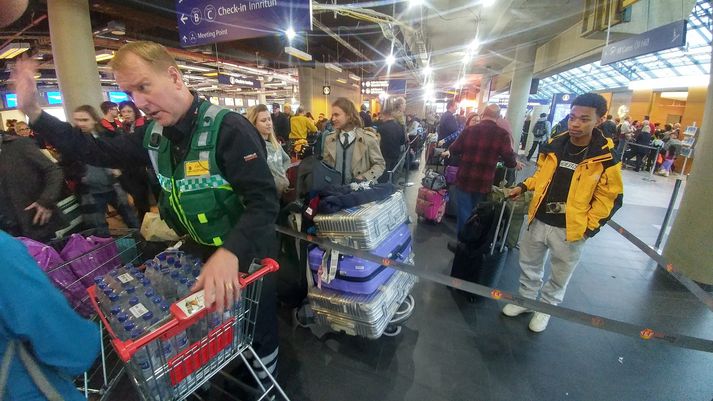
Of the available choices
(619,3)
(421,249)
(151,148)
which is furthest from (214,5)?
(619,3)

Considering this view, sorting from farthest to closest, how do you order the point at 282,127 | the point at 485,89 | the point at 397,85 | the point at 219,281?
the point at 485,89
the point at 397,85
the point at 282,127
the point at 219,281

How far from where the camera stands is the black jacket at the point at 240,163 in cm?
123

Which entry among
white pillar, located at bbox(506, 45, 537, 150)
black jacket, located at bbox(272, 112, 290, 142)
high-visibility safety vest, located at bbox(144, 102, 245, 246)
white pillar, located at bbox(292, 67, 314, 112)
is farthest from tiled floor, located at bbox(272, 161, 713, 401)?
white pillar, located at bbox(292, 67, 314, 112)

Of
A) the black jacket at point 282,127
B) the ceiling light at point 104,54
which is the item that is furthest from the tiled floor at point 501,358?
the ceiling light at point 104,54

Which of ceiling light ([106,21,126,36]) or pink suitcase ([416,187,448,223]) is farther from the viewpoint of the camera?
ceiling light ([106,21,126,36])

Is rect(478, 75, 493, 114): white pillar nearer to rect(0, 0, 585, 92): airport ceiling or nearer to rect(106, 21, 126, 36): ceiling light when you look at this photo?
rect(0, 0, 585, 92): airport ceiling

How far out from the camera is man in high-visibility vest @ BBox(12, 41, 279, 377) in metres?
1.22

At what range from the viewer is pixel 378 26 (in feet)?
33.4

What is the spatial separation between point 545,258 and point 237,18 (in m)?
5.32

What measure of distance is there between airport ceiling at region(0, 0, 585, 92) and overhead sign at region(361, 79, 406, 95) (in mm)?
4046

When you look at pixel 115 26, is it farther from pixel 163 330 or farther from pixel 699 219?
pixel 699 219

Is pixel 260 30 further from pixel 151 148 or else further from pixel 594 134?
pixel 594 134

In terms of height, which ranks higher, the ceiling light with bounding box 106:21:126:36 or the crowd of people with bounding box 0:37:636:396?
the ceiling light with bounding box 106:21:126:36

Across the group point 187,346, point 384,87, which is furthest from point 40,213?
point 384,87
